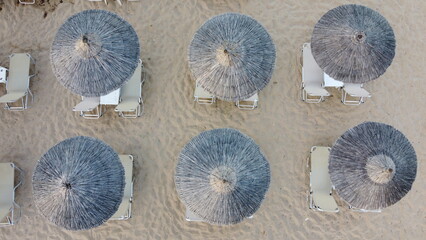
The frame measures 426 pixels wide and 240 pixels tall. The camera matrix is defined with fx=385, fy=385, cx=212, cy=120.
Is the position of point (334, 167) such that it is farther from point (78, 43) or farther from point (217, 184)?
point (78, 43)

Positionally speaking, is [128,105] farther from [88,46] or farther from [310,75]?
[310,75]

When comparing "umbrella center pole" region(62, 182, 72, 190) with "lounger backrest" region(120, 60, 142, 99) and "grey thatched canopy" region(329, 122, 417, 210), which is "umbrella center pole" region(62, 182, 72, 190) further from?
"grey thatched canopy" region(329, 122, 417, 210)

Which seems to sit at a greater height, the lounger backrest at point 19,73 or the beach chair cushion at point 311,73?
the beach chair cushion at point 311,73

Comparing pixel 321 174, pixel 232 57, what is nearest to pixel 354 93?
pixel 321 174

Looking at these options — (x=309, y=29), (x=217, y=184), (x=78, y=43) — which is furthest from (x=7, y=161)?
(x=309, y=29)

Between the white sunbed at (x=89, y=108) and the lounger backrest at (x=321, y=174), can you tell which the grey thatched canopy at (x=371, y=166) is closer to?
the lounger backrest at (x=321, y=174)

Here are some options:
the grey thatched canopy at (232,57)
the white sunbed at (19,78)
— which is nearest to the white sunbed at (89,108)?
the white sunbed at (19,78)

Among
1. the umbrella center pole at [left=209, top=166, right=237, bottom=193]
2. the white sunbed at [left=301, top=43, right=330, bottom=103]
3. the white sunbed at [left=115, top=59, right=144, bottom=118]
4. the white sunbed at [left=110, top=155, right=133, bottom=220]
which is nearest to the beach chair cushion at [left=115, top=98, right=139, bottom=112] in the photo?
the white sunbed at [left=115, top=59, right=144, bottom=118]
